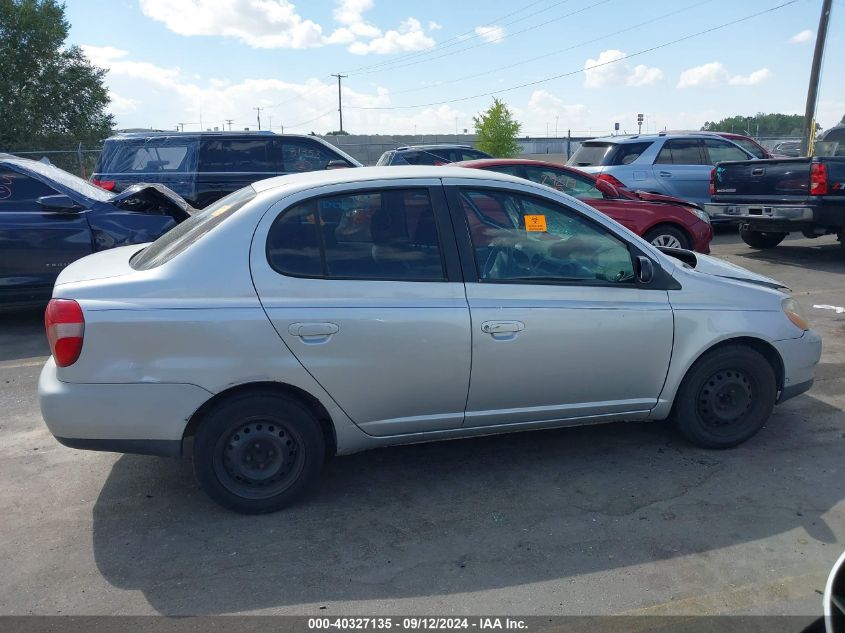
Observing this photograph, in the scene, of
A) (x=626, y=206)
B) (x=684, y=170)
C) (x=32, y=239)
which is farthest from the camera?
(x=684, y=170)

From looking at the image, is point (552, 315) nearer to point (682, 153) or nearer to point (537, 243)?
point (537, 243)

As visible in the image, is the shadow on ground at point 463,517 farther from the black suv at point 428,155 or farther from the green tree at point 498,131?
the green tree at point 498,131

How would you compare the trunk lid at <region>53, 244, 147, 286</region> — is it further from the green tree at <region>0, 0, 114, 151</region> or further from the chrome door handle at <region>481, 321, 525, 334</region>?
the green tree at <region>0, 0, 114, 151</region>

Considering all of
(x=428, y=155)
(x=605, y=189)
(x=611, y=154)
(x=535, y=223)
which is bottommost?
(x=535, y=223)

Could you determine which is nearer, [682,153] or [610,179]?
[610,179]

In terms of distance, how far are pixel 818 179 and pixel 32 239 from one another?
10004 millimetres

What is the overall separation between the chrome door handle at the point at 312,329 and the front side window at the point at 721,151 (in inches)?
458

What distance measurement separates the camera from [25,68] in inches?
1463

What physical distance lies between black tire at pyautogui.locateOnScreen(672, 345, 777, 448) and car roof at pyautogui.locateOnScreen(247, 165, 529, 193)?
1562 millimetres

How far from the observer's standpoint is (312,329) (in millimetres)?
3582

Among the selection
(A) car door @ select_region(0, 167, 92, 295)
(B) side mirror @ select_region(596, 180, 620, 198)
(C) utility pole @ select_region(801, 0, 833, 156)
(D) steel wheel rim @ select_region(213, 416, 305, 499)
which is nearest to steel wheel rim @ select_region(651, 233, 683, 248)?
(B) side mirror @ select_region(596, 180, 620, 198)

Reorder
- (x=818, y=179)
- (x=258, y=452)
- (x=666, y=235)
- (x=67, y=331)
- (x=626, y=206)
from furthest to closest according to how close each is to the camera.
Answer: (x=818, y=179), (x=666, y=235), (x=626, y=206), (x=258, y=452), (x=67, y=331)

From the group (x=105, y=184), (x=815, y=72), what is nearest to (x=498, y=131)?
(x=815, y=72)

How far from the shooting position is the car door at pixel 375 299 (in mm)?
3609
